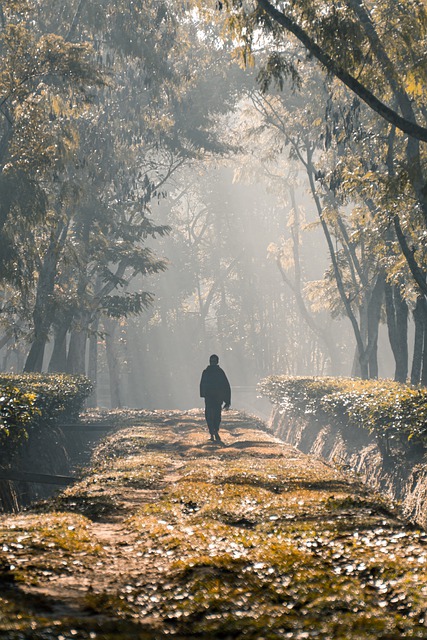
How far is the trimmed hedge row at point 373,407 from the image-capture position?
1465 centimetres

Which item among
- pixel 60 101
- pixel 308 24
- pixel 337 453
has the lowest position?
pixel 337 453

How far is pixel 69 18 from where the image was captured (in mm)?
28000

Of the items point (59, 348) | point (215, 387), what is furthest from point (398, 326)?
point (59, 348)

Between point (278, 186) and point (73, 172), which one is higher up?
point (278, 186)

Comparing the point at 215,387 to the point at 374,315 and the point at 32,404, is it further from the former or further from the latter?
the point at 374,315

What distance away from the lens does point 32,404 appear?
1535 cm

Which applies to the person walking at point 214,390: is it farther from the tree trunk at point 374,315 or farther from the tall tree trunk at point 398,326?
the tree trunk at point 374,315

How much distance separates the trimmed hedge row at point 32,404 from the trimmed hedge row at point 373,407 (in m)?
6.69

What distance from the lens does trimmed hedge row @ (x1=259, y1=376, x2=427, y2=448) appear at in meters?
14.6

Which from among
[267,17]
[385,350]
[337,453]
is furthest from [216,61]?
[385,350]

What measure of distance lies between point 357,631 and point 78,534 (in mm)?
3550

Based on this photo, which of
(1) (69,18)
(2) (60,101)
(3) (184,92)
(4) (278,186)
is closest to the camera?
(2) (60,101)

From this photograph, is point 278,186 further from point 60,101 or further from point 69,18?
point 60,101

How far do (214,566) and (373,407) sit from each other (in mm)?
11603
